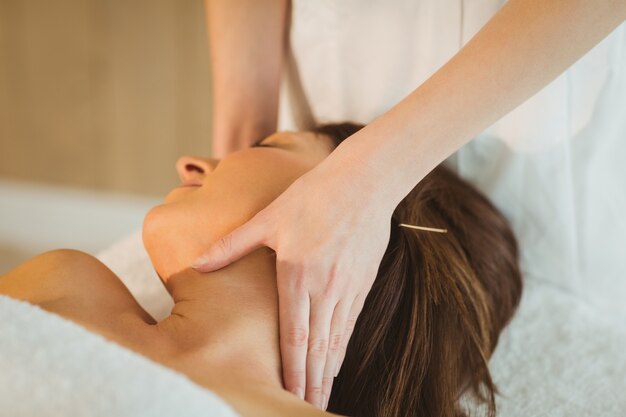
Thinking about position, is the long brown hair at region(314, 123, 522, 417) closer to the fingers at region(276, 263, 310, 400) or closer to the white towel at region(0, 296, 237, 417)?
the fingers at region(276, 263, 310, 400)

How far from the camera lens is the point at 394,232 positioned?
815mm

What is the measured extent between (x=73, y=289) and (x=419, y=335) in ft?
1.22

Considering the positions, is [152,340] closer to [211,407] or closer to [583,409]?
[211,407]

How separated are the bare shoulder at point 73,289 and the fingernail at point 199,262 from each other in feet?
0.26

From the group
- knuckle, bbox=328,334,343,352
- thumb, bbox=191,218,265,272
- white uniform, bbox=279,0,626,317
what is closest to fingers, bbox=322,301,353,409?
knuckle, bbox=328,334,343,352

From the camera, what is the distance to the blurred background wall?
5.87 feet

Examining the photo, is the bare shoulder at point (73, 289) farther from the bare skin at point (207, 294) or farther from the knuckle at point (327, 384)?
the knuckle at point (327, 384)

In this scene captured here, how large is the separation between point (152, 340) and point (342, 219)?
22 cm

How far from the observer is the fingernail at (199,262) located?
703 mm

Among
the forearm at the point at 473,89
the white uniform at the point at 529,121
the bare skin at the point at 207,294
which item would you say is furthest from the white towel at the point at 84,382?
the white uniform at the point at 529,121

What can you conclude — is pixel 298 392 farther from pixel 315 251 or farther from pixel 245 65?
pixel 245 65

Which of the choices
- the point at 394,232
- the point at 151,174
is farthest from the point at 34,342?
the point at 151,174

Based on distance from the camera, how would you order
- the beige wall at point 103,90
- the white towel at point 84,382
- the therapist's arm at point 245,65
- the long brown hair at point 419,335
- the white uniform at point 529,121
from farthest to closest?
the beige wall at point 103,90, the therapist's arm at point 245,65, the white uniform at point 529,121, the long brown hair at point 419,335, the white towel at point 84,382

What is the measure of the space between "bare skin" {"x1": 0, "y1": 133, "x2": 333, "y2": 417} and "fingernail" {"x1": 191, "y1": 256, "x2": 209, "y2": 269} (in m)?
0.02
